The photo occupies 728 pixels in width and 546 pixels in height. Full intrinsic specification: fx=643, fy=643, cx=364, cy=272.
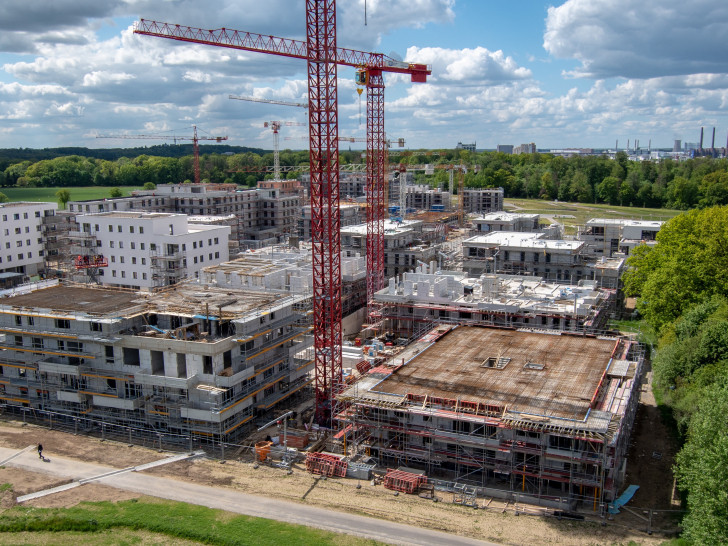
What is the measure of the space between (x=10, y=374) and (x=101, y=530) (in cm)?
2032

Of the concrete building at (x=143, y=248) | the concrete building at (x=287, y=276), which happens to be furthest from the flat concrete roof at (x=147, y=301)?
the concrete building at (x=143, y=248)

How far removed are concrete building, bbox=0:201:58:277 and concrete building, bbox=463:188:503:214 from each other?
298 ft

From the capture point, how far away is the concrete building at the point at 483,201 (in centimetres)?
14450

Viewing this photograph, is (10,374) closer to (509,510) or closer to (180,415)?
(180,415)

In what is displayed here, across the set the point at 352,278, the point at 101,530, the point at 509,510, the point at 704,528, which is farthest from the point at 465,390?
the point at 352,278

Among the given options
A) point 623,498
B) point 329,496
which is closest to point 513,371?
point 623,498

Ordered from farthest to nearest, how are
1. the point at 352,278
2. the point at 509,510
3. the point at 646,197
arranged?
the point at 646,197, the point at 352,278, the point at 509,510

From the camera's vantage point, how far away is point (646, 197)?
164m

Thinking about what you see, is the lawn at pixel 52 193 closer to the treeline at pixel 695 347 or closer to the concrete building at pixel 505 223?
the concrete building at pixel 505 223

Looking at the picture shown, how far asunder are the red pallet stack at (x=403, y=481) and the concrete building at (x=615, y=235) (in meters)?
58.0

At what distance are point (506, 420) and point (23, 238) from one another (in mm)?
70753

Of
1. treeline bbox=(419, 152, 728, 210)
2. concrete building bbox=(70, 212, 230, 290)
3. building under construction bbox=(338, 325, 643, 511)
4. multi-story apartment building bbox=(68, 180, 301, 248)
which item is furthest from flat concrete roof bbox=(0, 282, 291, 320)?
treeline bbox=(419, 152, 728, 210)

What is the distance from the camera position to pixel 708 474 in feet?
88.1

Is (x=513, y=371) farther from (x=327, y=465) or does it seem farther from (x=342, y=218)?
(x=342, y=218)
